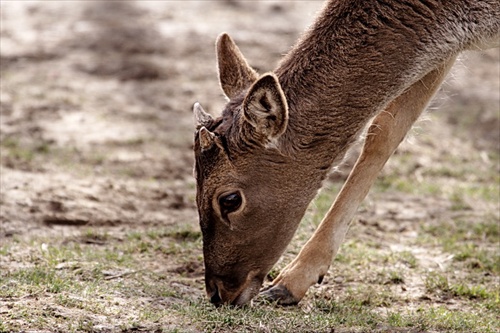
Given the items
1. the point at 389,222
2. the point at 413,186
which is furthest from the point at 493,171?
the point at 389,222

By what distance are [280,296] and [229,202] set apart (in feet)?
3.25

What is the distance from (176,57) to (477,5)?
8.90 m

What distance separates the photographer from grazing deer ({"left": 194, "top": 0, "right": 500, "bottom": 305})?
7.46 meters

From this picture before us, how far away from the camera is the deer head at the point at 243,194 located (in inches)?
291

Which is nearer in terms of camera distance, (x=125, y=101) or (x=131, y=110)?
(x=131, y=110)

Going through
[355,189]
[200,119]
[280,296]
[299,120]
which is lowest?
[280,296]

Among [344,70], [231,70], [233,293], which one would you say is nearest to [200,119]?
[231,70]

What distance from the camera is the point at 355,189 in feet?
28.1

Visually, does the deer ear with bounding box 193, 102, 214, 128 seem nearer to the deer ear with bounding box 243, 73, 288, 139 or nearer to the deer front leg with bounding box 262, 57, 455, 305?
the deer ear with bounding box 243, 73, 288, 139

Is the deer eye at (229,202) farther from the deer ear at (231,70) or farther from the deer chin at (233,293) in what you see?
the deer ear at (231,70)

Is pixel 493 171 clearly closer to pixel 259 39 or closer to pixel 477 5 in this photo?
pixel 477 5

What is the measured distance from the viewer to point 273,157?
752 cm

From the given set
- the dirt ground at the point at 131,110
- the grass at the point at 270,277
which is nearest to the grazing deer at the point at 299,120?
the grass at the point at 270,277

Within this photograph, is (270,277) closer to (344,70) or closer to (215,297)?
(215,297)
